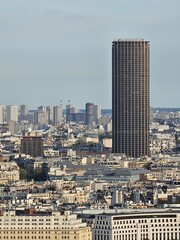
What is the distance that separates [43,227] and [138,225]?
558 cm

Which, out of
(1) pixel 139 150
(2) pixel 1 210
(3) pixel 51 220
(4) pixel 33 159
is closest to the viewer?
(3) pixel 51 220

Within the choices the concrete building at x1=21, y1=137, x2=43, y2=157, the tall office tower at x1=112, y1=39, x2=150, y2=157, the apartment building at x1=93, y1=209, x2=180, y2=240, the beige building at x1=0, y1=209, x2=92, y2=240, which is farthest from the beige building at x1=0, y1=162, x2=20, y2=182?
the beige building at x1=0, y1=209, x2=92, y2=240

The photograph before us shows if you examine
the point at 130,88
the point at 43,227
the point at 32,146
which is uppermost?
the point at 130,88

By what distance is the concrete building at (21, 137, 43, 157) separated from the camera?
152 m

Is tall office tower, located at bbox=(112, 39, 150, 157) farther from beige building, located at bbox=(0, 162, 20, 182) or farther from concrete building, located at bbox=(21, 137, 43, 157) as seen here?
beige building, located at bbox=(0, 162, 20, 182)

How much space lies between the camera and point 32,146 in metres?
153

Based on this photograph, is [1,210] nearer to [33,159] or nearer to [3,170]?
[3,170]

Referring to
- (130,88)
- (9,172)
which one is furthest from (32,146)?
(9,172)

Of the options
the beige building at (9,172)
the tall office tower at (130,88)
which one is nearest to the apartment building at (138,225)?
the beige building at (9,172)

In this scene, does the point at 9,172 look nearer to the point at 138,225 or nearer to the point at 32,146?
the point at 32,146

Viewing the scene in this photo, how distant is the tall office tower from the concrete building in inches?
204

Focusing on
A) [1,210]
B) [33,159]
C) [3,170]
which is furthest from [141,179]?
[1,210]

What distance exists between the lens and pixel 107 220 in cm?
7956

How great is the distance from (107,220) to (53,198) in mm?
20439
